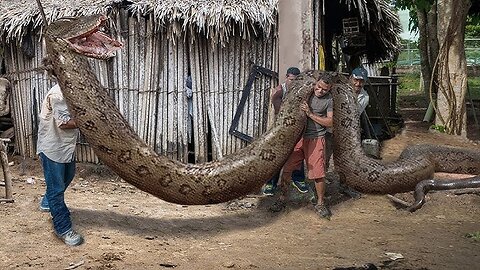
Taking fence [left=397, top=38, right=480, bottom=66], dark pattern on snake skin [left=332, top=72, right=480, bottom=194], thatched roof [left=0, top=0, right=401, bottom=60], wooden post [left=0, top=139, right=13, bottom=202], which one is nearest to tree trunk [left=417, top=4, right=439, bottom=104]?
thatched roof [left=0, top=0, right=401, bottom=60]

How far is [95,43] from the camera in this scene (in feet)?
15.0

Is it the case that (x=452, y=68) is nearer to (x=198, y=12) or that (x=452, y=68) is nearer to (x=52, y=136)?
(x=198, y=12)

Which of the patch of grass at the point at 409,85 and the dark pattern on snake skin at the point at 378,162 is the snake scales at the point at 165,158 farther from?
the patch of grass at the point at 409,85

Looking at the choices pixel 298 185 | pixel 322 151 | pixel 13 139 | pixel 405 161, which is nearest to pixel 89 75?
pixel 405 161

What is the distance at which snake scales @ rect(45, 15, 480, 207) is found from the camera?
4629mm

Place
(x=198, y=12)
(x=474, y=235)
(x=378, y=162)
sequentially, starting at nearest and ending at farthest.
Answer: (x=378, y=162), (x=474, y=235), (x=198, y=12)

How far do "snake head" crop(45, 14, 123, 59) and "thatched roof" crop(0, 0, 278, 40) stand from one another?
458 centimetres

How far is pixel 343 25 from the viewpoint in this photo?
1339 cm

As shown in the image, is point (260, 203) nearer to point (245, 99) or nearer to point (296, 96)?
point (245, 99)

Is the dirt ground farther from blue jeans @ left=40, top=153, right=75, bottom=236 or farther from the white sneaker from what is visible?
blue jeans @ left=40, top=153, right=75, bottom=236

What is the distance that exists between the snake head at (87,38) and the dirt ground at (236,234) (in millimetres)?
2451

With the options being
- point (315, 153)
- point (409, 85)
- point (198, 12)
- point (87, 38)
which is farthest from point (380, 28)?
point (409, 85)

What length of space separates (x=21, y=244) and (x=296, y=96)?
131 inches

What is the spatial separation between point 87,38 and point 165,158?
1075mm
